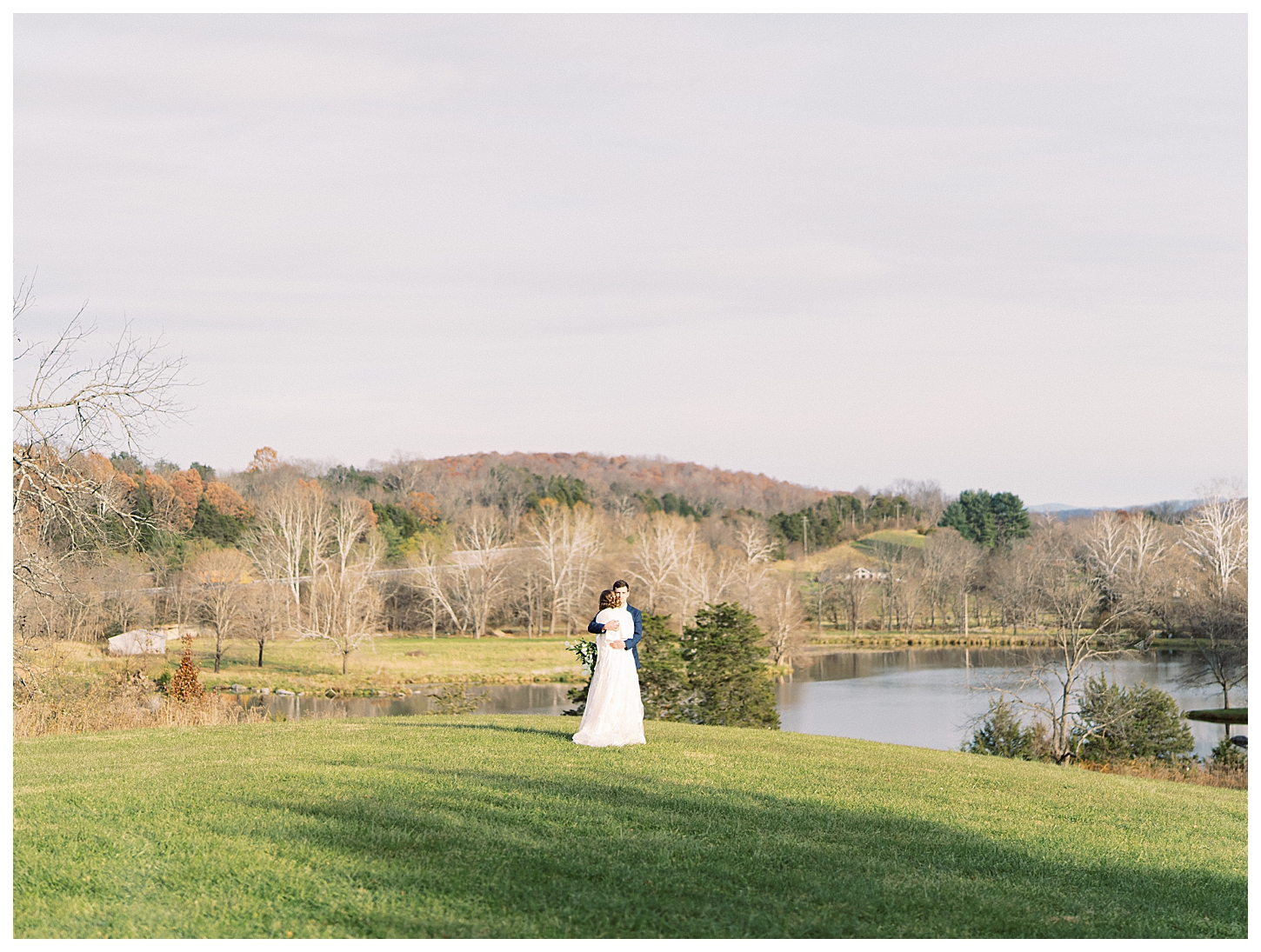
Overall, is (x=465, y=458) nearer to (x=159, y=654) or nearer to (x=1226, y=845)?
(x=159, y=654)

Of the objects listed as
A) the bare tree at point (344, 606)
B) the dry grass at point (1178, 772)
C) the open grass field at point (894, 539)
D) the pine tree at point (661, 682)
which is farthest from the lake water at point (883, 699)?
the open grass field at point (894, 539)

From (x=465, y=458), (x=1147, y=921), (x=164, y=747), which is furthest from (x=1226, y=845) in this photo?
(x=465, y=458)

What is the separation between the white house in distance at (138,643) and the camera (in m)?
48.6

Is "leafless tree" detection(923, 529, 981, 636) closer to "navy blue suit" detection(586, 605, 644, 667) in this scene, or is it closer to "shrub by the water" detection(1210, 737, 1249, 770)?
"shrub by the water" detection(1210, 737, 1249, 770)

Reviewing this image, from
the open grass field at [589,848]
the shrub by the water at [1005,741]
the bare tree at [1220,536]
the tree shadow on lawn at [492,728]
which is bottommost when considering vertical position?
the shrub by the water at [1005,741]

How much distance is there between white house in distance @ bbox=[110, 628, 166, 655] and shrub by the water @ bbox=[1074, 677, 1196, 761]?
41.2 m

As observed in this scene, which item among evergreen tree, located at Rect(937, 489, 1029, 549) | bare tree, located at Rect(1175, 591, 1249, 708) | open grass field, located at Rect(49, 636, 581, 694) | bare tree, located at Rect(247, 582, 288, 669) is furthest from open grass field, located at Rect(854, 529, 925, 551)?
bare tree, located at Rect(247, 582, 288, 669)

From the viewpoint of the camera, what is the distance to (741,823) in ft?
27.6

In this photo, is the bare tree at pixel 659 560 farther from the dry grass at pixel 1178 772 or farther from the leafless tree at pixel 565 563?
the dry grass at pixel 1178 772

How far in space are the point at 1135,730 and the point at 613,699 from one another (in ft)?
57.6

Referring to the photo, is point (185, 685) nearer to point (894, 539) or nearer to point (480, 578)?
point (480, 578)

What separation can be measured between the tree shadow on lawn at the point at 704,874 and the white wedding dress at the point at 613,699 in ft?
10.1
